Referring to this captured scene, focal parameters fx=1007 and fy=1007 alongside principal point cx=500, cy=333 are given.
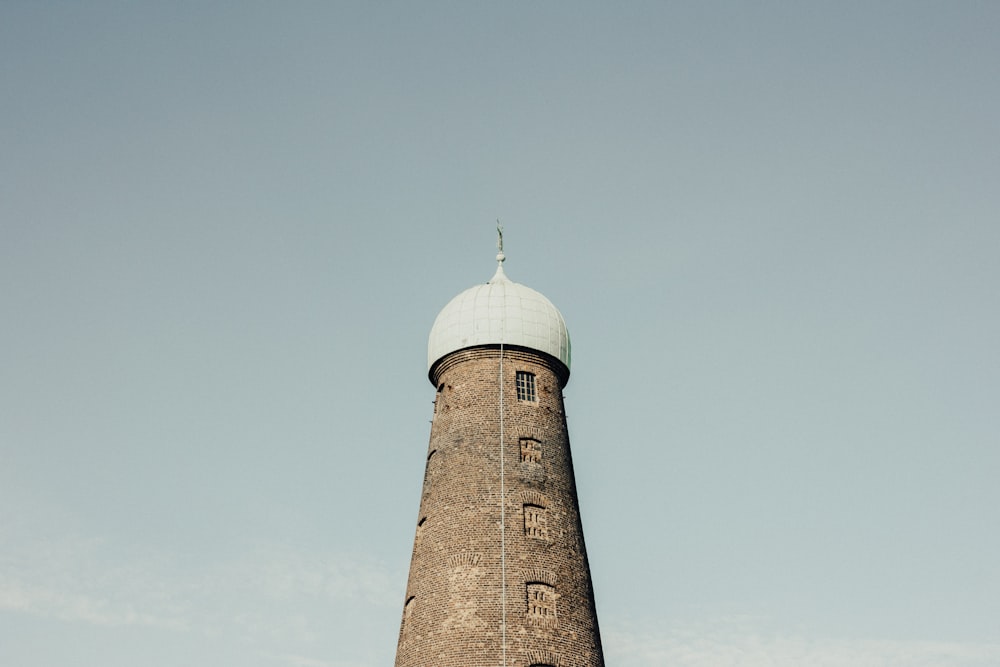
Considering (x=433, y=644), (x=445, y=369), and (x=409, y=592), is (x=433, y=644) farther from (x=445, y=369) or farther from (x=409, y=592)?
(x=445, y=369)

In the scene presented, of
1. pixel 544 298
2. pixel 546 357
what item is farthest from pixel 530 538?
pixel 544 298

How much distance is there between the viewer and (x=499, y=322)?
32.4 metres

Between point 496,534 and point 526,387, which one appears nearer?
point 496,534

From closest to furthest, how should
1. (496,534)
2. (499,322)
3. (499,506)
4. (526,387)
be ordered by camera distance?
(496,534) < (499,506) < (526,387) < (499,322)

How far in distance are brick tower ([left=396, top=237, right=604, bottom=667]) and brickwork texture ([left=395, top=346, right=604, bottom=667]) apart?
34mm

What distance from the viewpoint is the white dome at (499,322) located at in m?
32.3

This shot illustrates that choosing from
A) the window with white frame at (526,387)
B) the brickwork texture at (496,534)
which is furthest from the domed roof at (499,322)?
the window with white frame at (526,387)

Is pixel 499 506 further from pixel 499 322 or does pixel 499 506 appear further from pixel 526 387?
pixel 499 322

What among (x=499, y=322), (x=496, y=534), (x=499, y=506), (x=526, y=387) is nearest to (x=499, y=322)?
(x=499, y=322)

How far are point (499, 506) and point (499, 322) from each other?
6.21m

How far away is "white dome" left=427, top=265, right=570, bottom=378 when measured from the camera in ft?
106

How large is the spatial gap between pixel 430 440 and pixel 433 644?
706cm

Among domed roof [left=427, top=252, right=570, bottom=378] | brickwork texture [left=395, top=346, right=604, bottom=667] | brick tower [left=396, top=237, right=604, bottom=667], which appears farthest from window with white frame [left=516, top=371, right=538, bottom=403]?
domed roof [left=427, top=252, right=570, bottom=378]

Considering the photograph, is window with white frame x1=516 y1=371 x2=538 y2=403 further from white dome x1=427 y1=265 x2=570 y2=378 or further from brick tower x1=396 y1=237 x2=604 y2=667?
white dome x1=427 y1=265 x2=570 y2=378
